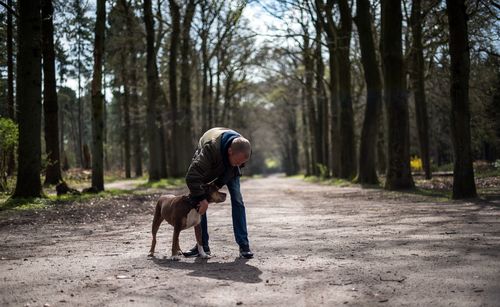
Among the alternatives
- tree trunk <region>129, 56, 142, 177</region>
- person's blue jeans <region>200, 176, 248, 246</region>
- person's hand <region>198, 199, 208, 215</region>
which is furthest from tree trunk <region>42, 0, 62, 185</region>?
person's hand <region>198, 199, 208, 215</region>

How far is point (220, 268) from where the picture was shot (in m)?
6.07

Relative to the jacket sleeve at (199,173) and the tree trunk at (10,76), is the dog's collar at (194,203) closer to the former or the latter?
the jacket sleeve at (199,173)

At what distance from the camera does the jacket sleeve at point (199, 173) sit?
6.45 m

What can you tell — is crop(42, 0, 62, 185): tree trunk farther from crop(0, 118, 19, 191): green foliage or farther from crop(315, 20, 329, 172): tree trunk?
crop(315, 20, 329, 172): tree trunk

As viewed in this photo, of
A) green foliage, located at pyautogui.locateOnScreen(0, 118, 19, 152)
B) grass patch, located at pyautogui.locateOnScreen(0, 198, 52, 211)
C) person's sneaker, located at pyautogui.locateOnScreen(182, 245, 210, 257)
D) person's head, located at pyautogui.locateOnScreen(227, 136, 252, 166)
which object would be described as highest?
green foliage, located at pyautogui.locateOnScreen(0, 118, 19, 152)

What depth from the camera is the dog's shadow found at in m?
5.51

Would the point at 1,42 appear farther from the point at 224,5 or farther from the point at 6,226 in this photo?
the point at 224,5

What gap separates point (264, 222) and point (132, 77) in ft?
94.9

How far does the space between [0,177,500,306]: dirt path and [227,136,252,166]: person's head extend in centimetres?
119

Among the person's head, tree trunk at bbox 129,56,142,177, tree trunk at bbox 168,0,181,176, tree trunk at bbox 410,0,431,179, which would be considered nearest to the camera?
the person's head

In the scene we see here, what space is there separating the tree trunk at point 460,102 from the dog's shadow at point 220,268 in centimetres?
877

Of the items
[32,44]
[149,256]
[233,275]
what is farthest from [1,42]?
[233,275]

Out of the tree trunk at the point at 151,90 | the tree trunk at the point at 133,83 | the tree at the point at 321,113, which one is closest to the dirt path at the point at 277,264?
the tree trunk at the point at 151,90

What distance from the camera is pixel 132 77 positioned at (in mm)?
38062
